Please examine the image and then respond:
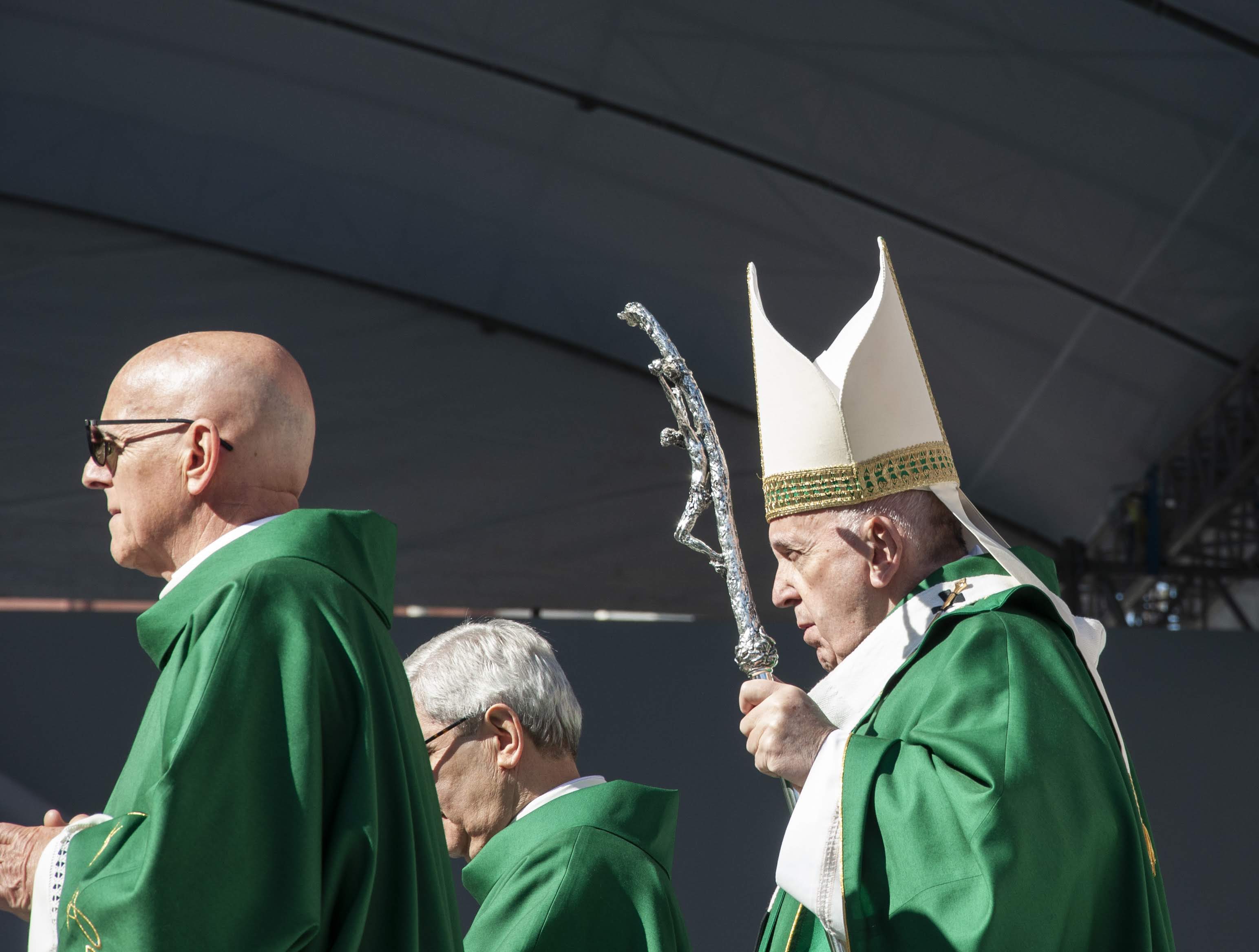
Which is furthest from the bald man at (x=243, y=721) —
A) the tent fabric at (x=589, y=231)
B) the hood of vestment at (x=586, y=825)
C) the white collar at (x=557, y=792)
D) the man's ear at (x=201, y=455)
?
the tent fabric at (x=589, y=231)

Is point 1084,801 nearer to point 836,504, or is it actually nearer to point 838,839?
point 838,839

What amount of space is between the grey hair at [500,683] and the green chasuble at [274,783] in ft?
2.25

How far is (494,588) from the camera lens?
7.66 m

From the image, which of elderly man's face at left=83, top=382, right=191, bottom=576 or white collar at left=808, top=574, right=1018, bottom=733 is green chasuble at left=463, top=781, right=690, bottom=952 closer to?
white collar at left=808, top=574, right=1018, bottom=733

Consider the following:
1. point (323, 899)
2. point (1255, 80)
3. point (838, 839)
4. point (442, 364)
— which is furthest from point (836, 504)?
point (442, 364)

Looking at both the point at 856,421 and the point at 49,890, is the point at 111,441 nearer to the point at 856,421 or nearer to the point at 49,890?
the point at 49,890

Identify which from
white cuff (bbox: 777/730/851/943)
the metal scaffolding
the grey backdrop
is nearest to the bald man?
white cuff (bbox: 777/730/851/943)

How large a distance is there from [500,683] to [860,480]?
700 millimetres

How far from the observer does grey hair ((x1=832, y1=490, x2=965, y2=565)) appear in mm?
1977

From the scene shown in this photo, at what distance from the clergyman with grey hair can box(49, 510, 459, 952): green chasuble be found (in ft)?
1.59

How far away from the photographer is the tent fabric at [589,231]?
5781 millimetres

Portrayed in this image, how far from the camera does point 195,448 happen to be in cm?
164

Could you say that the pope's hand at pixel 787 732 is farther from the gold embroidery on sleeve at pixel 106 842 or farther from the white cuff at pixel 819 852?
the gold embroidery on sleeve at pixel 106 842

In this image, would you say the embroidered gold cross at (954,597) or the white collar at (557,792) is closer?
the embroidered gold cross at (954,597)
